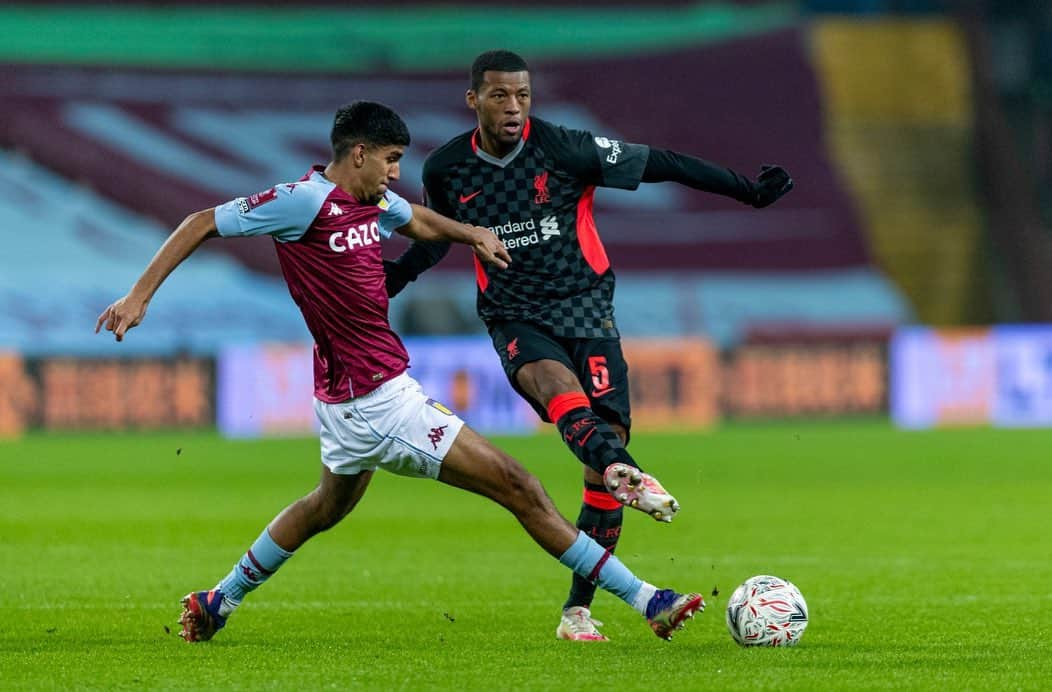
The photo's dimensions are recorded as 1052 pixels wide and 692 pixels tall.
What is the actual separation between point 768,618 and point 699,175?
177 cm

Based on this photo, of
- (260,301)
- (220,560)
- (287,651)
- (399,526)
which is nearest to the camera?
(287,651)

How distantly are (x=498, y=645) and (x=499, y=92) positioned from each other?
2.18 m

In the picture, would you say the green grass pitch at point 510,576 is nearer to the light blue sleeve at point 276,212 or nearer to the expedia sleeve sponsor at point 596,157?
the light blue sleeve at point 276,212

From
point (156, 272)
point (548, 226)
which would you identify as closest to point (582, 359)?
point (548, 226)

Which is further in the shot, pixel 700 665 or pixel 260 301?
pixel 260 301

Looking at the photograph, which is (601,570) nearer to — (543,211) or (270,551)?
(270,551)

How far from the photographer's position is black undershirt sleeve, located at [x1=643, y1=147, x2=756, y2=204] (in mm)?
7273

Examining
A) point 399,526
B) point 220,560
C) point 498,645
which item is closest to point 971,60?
point 399,526

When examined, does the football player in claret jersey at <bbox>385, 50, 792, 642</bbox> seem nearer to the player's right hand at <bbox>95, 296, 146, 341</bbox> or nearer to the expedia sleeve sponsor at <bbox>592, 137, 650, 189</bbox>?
the expedia sleeve sponsor at <bbox>592, 137, 650, 189</bbox>

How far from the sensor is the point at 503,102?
733 cm

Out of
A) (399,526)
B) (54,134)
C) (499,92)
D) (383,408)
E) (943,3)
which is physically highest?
(943,3)

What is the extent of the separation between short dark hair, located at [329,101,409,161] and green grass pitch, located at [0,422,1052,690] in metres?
1.89

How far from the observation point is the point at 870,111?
34188 mm

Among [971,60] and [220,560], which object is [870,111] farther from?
[220,560]
